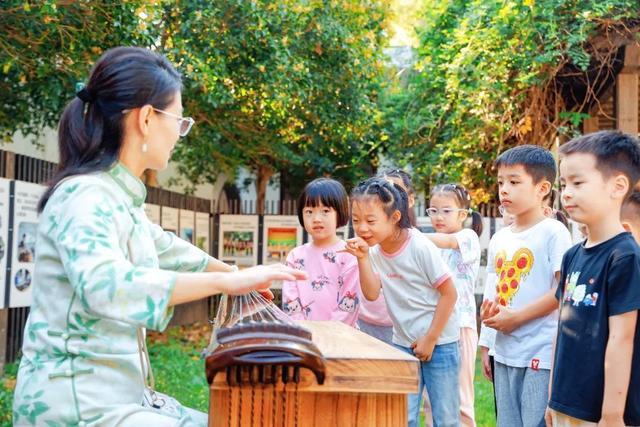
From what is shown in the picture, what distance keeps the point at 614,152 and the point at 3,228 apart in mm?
6192

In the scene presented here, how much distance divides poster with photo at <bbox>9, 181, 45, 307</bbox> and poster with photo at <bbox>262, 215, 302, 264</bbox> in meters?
5.22

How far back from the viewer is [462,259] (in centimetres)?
550

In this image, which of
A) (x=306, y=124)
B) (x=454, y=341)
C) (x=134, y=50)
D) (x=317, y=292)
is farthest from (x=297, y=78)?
(x=134, y=50)

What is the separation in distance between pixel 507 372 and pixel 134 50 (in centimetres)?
232

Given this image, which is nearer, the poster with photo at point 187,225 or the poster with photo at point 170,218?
the poster with photo at point 170,218

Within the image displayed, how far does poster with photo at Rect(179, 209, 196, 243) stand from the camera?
1231cm

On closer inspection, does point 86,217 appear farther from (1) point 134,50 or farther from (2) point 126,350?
(1) point 134,50

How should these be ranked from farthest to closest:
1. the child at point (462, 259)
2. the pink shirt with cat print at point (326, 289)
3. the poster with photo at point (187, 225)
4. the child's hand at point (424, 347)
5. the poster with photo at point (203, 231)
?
the poster with photo at point (203, 231) → the poster with photo at point (187, 225) → the child at point (462, 259) → the pink shirt with cat print at point (326, 289) → the child's hand at point (424, 347)

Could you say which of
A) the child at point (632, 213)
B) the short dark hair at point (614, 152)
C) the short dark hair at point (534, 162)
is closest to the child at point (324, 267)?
the short dark hair at point (534, 162)

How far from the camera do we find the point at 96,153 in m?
2.32

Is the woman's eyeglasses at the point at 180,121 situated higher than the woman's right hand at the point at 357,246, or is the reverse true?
the woman's eyeglasses at the point at 180,121

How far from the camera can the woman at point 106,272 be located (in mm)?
1987

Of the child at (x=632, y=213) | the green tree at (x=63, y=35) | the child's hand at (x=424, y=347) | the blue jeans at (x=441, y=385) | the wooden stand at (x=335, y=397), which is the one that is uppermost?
the green tree at (x=63, y=35)

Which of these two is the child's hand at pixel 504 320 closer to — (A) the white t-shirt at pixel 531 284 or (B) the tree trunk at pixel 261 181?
(A) the white t-shirt at pixel 531 284
